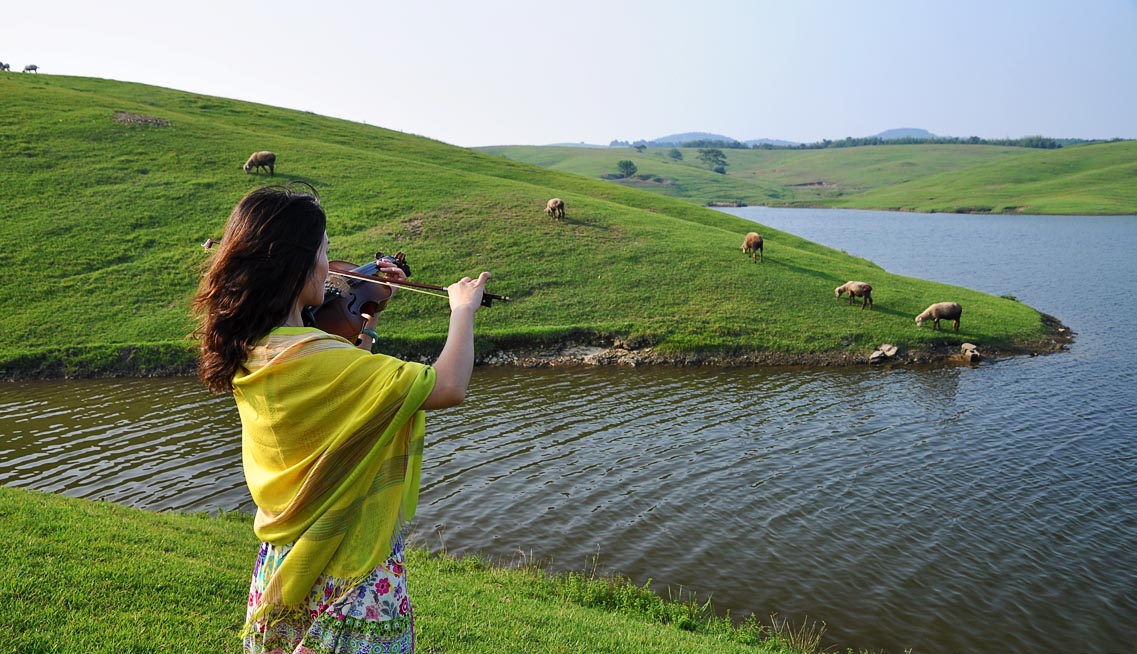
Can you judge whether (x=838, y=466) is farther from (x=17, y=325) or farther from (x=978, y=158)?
(x=978, y=158)

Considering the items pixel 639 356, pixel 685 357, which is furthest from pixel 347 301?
pixel 685 357

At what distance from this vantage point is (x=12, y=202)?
35.0 m

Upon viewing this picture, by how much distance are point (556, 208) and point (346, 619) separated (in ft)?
124

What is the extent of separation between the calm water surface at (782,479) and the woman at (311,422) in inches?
364

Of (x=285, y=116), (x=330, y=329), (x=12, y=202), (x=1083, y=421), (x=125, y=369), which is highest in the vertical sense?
(x=285, y=116)

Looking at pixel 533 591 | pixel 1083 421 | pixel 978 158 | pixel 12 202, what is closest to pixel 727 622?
pixel 533 591

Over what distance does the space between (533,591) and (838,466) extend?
937 cm

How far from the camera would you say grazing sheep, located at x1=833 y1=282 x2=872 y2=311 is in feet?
107

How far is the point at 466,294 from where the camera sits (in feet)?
11.9

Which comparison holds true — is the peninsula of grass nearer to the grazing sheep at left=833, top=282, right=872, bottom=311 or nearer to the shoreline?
the shoreline

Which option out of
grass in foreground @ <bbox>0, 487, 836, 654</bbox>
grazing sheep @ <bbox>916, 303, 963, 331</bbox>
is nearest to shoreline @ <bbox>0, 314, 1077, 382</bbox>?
grazing sheep @ <bbox>916, 303, 963, 331</bbox>

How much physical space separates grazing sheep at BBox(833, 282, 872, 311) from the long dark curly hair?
105 ft

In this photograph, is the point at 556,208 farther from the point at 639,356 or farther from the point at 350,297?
the point at 350,297

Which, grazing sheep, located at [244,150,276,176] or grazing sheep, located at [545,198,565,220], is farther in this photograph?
grazing sheep, located at [244,150,276,176]
